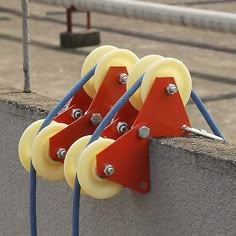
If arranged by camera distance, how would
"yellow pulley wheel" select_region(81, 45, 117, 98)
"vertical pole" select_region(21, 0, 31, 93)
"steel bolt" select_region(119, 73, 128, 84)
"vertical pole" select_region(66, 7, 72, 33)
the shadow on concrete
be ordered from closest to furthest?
"steel bolt" select_region(119, 73, 128, 84), "yellow pulley wheel" select_region(81, 45, 117, 98), "vertical pole" select_region(21, 0, 31, 93), the shadow on concrete, "vertical pole" select_region(66, 7, 72, 33)

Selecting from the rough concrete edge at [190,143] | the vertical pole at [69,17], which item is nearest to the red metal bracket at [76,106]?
the rough concrete edge at [190,143]

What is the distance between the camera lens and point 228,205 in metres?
2.32

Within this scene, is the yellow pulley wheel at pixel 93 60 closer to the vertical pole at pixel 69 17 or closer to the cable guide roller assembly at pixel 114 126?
the cable guide roller assembly at pixel 114 126

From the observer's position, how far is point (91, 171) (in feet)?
7.86

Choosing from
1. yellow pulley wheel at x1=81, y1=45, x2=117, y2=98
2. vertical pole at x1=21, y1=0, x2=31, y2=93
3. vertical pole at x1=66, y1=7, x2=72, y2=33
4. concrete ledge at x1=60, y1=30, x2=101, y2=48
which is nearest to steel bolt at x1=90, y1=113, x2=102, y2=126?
yellow pulley wheel at x1=81, y1=45, x2=117, y2=98

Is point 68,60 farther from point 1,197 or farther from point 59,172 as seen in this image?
point 59,172

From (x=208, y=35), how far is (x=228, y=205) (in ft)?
20.5

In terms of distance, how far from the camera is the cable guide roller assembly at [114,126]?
95.2 inches

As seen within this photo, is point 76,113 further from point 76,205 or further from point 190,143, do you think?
point 190,143

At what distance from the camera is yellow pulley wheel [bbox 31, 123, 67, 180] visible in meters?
2.61

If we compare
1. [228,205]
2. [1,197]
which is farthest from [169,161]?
[1,197]

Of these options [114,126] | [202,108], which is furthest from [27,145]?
[202,108]

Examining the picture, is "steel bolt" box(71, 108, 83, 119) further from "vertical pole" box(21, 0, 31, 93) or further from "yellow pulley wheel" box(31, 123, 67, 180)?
"vertical pole" box(21, 0, 31, 93)

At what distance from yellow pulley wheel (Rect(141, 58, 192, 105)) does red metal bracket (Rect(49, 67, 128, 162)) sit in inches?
8.0
